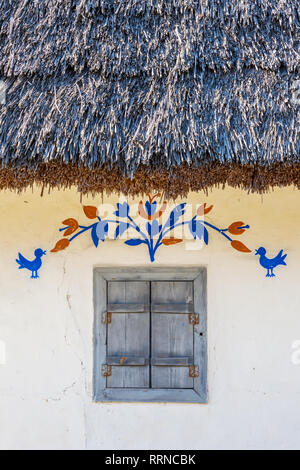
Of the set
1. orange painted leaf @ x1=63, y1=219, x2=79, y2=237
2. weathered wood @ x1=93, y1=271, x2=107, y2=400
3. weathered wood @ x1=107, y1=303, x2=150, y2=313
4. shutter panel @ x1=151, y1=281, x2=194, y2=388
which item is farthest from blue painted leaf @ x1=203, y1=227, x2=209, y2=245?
orange painted leaf @ x1=63, y1=219, x2=79, y2=237

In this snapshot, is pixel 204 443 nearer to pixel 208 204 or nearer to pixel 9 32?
pixel 208 204

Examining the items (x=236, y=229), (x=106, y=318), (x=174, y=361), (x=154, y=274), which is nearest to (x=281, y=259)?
(x=236, y=229)

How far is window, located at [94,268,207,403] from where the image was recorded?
3000 mm

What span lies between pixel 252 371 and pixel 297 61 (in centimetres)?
175

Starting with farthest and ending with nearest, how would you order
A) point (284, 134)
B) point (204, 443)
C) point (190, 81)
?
1. point (204, 443)
2. point (190, 81)
3. point (284, 134)

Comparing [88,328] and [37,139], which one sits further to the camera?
[88,328]

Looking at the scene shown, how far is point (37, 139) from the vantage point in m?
2.38

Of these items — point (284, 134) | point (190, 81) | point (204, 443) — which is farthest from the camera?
point (204, 443)

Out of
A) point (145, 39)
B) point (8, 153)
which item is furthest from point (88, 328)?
point (145, 39)

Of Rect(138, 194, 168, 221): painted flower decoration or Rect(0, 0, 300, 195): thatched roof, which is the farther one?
Rect(138, 194, 168, 221): painted flower decoration

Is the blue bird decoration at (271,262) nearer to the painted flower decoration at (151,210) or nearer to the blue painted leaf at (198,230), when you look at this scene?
the blue painted leaf at (198,230)

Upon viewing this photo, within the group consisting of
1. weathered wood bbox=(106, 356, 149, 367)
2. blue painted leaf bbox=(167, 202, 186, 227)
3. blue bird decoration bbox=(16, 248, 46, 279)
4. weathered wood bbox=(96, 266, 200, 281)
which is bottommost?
weathered wood bbox=(106, 356, 149, 367)

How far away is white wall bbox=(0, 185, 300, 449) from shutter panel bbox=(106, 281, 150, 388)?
0.44 feet

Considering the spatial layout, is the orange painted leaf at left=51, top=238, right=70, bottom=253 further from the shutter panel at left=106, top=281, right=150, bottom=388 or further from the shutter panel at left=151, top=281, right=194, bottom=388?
the shutter panel at left=151, top=281, right=194, bottom=388
